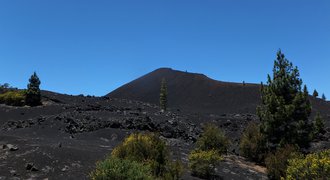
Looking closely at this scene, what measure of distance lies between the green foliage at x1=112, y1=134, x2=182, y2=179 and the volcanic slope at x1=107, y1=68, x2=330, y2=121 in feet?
197

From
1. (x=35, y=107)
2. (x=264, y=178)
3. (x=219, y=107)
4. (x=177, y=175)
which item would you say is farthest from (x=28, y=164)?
(x=219, y=107)

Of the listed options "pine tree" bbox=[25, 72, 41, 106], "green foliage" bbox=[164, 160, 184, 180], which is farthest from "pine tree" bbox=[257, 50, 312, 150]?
"pine tree" bbox=[25, 72, 41, 106]

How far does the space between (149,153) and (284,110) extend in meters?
13.5

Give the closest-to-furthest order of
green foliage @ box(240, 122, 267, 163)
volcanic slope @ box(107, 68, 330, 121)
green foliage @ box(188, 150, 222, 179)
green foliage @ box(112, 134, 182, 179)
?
green foliage @ box(112, 134, 182, 179)
green foliage @ box(188, 150, 222, 179)
green foliage @ box(240, 122, 267, 163)
volcanic slope @ box(107, 68, 330, 121)

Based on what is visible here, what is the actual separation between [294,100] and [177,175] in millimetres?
13183

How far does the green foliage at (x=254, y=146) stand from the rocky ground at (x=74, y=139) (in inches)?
35.9

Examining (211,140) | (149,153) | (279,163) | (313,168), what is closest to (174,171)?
(149,153)

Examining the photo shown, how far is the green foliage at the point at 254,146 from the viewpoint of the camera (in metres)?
28.4

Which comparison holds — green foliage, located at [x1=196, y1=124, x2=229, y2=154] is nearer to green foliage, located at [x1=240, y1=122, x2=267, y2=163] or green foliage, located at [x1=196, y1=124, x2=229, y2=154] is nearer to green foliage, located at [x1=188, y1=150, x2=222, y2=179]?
green foliage, located at [x1=240, y1=122, x2=267, y2=163]

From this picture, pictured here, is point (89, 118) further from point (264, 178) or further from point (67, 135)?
point (264, 178)

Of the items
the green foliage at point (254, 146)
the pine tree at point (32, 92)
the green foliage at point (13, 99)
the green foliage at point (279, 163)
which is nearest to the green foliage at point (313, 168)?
the green foliage at point (279, 163)

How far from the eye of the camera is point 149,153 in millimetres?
16609

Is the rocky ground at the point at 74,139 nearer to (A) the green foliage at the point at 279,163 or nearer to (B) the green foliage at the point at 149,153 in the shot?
(A) the green foliage at the point at 279,163

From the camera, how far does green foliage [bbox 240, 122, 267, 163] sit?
28.4 metres
